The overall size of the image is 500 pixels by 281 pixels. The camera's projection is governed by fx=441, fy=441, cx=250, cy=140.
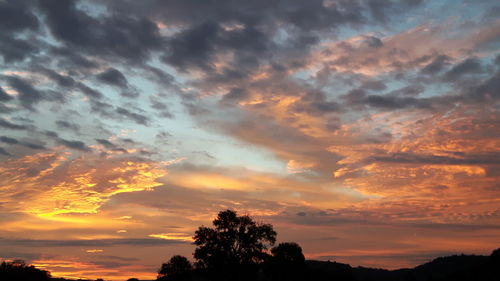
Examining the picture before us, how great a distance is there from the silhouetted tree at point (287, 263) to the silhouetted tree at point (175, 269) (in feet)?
101

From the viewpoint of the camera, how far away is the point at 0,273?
363 ft

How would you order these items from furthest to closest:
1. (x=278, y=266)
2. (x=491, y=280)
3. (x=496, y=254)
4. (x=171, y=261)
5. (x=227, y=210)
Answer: (x=171, y=261)
(x=278, y=266)
(x=227, y=210)
(x=496, y=254)
(x=491, y=280)

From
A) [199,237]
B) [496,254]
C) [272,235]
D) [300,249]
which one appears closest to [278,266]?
[300,249]

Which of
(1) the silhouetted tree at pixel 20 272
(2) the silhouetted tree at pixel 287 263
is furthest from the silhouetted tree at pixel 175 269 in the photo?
(1) the silhouetted tree at pixel 20 272

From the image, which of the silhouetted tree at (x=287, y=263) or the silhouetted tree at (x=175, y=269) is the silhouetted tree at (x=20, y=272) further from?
the silhouetted tree at (x=287, y=263)

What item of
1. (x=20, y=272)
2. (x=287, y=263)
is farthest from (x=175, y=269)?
(x=20, y=272)

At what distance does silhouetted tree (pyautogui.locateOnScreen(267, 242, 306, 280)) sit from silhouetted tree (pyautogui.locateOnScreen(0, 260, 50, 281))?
67448 mm

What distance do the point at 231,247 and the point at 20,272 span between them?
5564cm

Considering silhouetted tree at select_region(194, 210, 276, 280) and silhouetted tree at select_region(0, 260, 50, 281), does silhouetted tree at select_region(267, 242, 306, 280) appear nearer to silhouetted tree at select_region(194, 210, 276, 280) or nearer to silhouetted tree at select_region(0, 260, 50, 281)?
silhouetted tree at select_region(194, 210, 276, 280)

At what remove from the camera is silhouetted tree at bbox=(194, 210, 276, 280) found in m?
119

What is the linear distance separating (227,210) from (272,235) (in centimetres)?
1461

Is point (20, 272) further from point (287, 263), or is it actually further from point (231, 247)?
point (287, 263)

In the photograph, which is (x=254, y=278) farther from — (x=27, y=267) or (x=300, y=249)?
(x=27, y=267)

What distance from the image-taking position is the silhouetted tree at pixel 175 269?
156625 mm
